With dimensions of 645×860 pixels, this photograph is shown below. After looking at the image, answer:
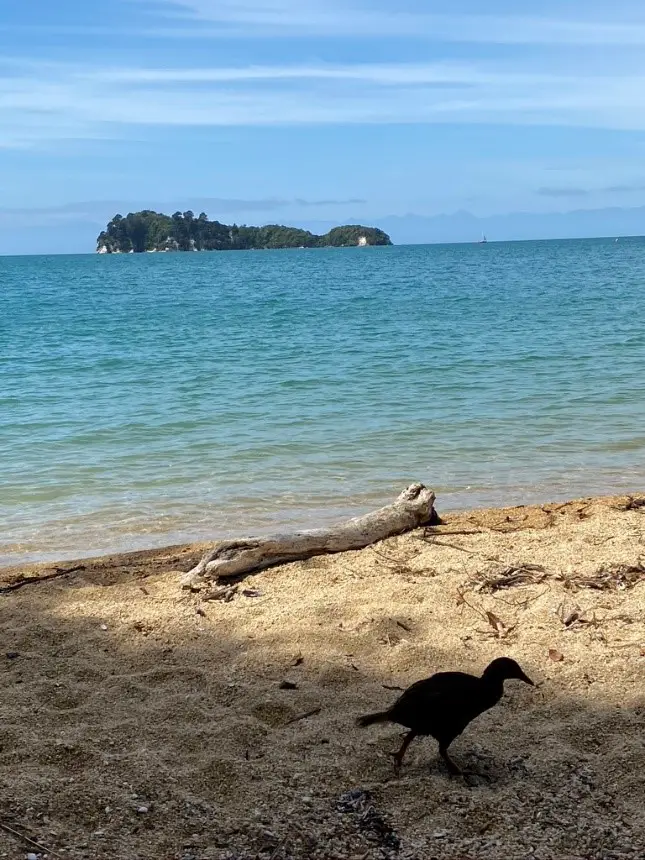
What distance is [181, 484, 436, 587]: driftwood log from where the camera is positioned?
18.7 ft

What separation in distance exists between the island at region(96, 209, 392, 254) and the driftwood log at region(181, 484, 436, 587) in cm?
13501

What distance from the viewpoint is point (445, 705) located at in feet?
11.1

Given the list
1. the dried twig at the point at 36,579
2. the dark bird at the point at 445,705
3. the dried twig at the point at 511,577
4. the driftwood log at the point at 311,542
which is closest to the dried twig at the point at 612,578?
the dried twig at the point at 511,577

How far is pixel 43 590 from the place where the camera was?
5.71 metres

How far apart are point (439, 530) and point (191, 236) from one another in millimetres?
137433

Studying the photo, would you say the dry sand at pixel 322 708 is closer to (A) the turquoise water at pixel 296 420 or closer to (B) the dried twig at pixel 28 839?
(B) the dried twig at pixel 28 839

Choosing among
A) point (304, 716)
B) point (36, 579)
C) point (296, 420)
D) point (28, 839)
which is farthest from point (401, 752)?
point (296, 420)

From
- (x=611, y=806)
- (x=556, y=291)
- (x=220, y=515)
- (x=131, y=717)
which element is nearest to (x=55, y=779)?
(x=131, y=717)

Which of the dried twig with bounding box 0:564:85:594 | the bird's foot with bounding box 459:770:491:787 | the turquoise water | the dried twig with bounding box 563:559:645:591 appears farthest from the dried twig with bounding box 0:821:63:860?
the turquoise water

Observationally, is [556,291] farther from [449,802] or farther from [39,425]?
[449,802]

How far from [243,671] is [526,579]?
1926 millimetres

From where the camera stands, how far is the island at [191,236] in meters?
138

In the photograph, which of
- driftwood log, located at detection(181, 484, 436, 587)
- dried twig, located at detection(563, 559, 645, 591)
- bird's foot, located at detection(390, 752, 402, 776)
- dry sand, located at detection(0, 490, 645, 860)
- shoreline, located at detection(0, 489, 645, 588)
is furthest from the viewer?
shoreline, located at detection(0, 489, 645, 588)

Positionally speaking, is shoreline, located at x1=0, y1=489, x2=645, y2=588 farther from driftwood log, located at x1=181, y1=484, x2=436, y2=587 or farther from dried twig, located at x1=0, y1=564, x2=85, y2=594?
driftwood log, located at x1=181, y1=484, x2=436, y2=587
